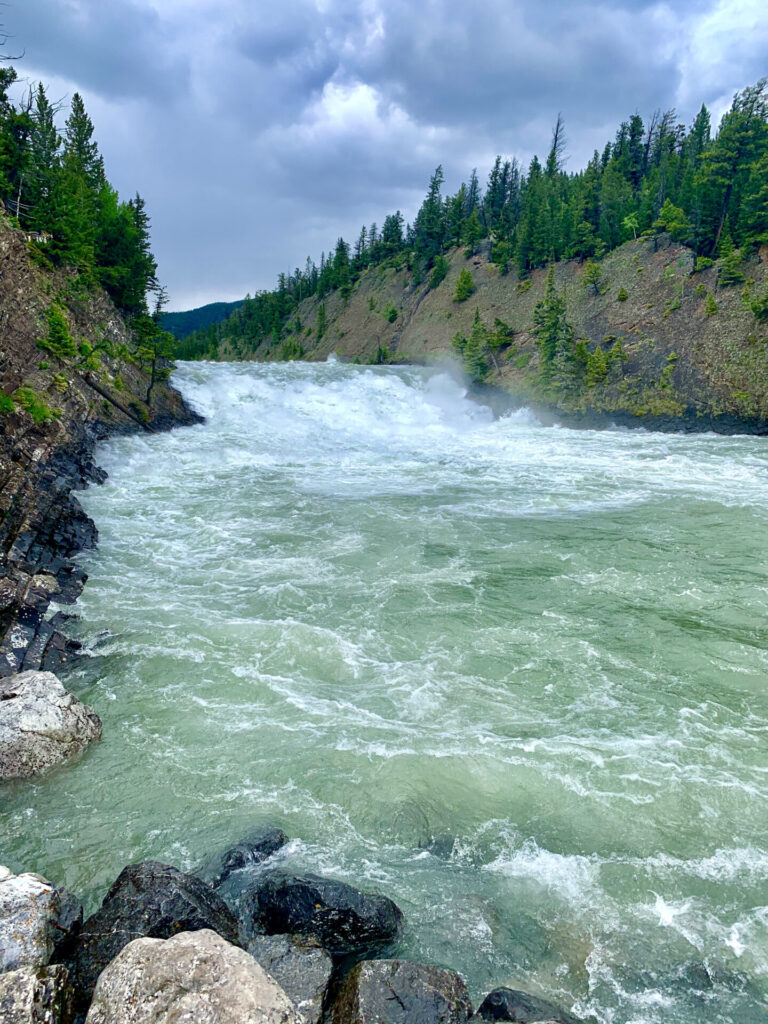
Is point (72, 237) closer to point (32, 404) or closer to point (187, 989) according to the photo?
point (32, 404)

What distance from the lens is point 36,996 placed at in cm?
423

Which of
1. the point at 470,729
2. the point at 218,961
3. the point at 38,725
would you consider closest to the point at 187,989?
the point at 218,961

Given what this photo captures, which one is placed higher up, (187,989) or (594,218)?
(594,218)

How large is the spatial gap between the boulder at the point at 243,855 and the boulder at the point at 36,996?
2082 mm

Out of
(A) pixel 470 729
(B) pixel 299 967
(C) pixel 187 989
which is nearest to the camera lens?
(C) pixel 187 989

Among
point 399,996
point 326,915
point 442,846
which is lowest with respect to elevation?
point 442,846

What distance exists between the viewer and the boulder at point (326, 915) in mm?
5594

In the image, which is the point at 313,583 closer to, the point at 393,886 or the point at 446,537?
the point at 446,537

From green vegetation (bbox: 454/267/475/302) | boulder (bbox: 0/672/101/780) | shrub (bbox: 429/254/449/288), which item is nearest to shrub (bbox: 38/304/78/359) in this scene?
boulder (bbox: 0/672/101/780)

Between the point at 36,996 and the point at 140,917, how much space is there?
104 centimetres

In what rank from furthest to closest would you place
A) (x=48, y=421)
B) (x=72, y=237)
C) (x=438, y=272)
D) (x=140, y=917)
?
(x=438, y=272)
(x=72, y=237)
(x=48, y=421)
(x=140, y=917)

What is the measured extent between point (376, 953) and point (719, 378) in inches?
1774

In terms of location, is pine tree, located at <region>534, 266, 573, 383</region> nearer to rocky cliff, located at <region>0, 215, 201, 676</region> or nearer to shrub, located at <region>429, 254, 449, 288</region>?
rocky cliff, located at <region>0, 215, 201, 676</region>

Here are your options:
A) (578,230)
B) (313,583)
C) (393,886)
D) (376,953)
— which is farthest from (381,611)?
(578,230)
